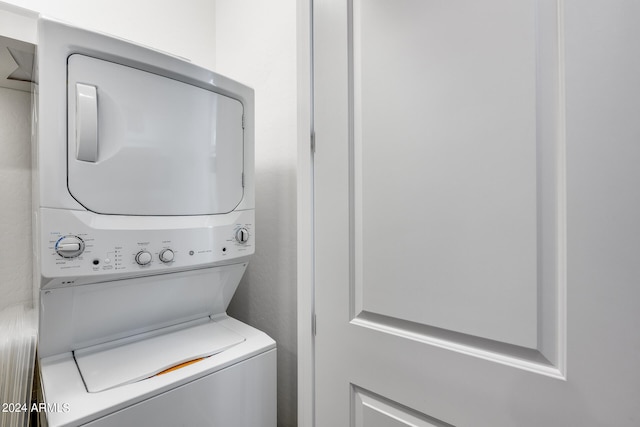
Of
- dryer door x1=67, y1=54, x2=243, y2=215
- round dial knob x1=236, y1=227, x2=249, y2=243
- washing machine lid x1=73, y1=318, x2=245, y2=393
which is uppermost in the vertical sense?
dryer door x1=67, y1=54, x2=243, y2=215

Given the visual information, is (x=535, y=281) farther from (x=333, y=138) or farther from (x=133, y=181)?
(x=133, y=181)

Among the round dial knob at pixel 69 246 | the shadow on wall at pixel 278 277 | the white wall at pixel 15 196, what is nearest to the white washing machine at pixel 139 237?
the round dial knob at pixel 69 246

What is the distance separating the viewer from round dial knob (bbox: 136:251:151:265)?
908mm

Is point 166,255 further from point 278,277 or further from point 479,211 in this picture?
point 479,211

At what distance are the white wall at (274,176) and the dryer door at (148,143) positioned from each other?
32 centimetres

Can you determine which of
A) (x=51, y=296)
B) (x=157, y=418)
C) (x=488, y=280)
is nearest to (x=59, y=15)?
(x=51, y=296)

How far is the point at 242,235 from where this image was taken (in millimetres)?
1186

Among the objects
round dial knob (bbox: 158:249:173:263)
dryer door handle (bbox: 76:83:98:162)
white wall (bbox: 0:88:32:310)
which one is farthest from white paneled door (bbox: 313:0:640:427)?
white wall (bbox: 0:88:32:310)

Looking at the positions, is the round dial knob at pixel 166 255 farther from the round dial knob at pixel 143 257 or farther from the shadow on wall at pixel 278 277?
the shadow on wall at pixel 278 277

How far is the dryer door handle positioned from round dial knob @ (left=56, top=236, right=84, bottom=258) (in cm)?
22

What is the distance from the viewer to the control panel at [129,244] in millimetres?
771

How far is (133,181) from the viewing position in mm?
913

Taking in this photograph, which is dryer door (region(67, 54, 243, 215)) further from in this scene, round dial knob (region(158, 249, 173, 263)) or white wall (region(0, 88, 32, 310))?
white wall (region(0, 88, 32, 310))

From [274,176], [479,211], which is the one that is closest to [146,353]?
[274,176]
